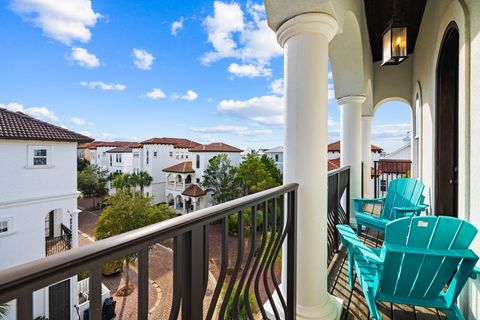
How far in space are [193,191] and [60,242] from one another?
10.9 metres

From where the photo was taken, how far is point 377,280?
1510 millimetres

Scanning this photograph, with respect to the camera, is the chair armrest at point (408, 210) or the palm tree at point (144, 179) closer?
the chair armrest at point (408, 210)

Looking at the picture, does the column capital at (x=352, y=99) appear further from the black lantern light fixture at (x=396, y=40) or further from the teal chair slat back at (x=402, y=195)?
the teal chair slat back at (x=402, y=195)

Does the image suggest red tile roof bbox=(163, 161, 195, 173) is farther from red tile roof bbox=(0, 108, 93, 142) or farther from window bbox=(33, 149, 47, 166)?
window bbox=(33, 149, 47, 166)

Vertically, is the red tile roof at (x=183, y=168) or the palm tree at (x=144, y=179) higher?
the red tile roof at (x=183, y=168)

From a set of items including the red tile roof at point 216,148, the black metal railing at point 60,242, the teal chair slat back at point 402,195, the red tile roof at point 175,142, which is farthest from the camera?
the red tile roof at point 175,142

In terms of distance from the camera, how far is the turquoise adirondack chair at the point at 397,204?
2.84 m

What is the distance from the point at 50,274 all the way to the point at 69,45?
20702 millimetres

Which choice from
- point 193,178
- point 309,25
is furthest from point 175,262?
point 193,178

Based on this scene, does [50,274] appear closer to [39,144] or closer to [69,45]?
[39,144]

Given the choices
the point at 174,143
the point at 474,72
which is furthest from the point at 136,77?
the point at 474,72

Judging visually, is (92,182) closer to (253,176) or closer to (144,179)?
(144,179)

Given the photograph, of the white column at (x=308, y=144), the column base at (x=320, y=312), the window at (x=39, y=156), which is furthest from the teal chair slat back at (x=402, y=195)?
the window at (x=39, y=156)

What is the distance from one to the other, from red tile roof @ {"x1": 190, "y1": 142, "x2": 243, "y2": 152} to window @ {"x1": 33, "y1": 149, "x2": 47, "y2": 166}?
1349cm
